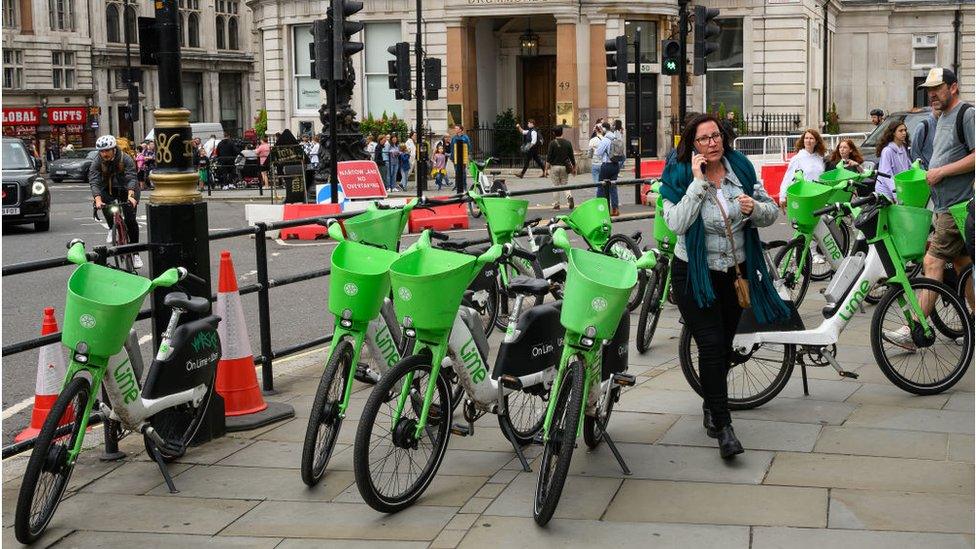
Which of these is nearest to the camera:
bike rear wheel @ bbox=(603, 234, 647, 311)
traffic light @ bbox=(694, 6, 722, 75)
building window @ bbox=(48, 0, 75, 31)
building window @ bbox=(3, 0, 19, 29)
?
bike rear wheel @ bbox=(603, 234, 647, 311)

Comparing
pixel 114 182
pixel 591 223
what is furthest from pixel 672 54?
pixel 591 223

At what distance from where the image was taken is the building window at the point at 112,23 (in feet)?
241

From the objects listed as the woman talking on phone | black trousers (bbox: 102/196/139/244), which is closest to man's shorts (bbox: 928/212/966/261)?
the woman talking on phone

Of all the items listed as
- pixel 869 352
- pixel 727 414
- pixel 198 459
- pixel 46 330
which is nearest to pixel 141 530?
pixel 198 459

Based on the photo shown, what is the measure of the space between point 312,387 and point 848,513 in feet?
12.7

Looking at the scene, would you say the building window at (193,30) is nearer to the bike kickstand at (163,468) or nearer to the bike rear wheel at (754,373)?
the bike rear wheel at (754,373)

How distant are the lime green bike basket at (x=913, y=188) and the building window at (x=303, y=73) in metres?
34.1

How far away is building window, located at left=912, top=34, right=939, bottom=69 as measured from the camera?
55125 mm

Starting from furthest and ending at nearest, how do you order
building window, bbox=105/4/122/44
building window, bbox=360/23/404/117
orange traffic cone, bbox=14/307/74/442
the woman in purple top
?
building window, bbox=105/4/122/44
building window, bbox=360/23/404/117
the woman in purple top
orange traffic cone, bbox=14/307/74/442

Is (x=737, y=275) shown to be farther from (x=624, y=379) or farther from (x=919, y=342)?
(x=919, y=342)

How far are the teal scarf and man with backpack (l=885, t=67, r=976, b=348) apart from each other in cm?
232

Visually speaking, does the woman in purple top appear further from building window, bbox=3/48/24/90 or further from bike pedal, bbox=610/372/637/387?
building window, bbox=3/48/24/90

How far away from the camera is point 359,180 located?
2259cm

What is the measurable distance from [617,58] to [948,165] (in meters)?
16.6
